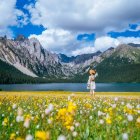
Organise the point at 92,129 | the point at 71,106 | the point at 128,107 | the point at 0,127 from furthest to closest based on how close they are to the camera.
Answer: the point at 0,127
the point at 92,129
the point at 128,107
the point at 71,106

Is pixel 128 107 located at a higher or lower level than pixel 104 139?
higher

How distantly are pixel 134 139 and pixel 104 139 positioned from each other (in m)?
0.57

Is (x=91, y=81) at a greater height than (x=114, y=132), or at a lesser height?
greater

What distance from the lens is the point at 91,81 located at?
94.9ft

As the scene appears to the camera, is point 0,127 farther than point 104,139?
Yes

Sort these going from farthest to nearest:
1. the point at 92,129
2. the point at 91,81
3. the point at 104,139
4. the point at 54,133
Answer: the point at 91,81, the point at 92,129, the point at 54,133, the point at 104,139

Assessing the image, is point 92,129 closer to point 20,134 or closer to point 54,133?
point 54,133

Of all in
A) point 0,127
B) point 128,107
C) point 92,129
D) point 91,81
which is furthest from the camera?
point 91,81

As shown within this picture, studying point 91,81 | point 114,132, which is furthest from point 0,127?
point 91,81

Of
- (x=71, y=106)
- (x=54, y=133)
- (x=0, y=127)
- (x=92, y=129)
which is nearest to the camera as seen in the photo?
(x=71, y=106)

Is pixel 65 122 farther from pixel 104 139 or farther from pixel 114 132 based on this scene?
pixel 114 132

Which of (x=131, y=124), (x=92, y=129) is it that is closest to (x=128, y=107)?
(x=131, y=124)

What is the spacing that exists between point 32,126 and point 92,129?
4.77 ft

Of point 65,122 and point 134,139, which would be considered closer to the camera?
point 65,122
